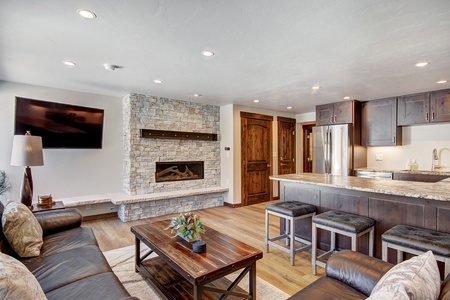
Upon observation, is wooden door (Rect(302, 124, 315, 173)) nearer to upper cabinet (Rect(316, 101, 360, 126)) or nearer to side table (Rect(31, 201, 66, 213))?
upper cabinet (Rect(316, 101, 360, 126))

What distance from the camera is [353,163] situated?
5.06 meters

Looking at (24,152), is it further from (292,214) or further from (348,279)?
(348,279)

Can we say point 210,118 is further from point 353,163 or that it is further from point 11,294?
point 11,294

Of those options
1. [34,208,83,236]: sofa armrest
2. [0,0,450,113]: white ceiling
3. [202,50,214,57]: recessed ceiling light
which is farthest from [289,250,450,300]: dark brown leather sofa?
[34,208,83,236]: sofa armrest

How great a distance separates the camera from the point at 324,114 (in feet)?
18.1

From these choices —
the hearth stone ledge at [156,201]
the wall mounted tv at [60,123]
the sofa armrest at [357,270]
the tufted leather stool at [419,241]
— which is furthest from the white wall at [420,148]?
the wall mounted tv at [60,123]

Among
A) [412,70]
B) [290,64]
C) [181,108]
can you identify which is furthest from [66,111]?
[412,70]

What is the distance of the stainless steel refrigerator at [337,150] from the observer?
16.5 feet

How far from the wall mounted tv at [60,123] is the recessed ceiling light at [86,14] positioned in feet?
9.25

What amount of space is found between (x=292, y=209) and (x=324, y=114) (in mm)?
3392

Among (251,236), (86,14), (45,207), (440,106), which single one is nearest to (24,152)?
(45,207)

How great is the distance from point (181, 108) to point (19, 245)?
377cm

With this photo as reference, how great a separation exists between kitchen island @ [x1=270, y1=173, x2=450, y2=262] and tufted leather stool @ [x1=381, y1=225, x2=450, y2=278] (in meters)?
0.20

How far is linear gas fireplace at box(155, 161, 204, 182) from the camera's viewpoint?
5031 mm
